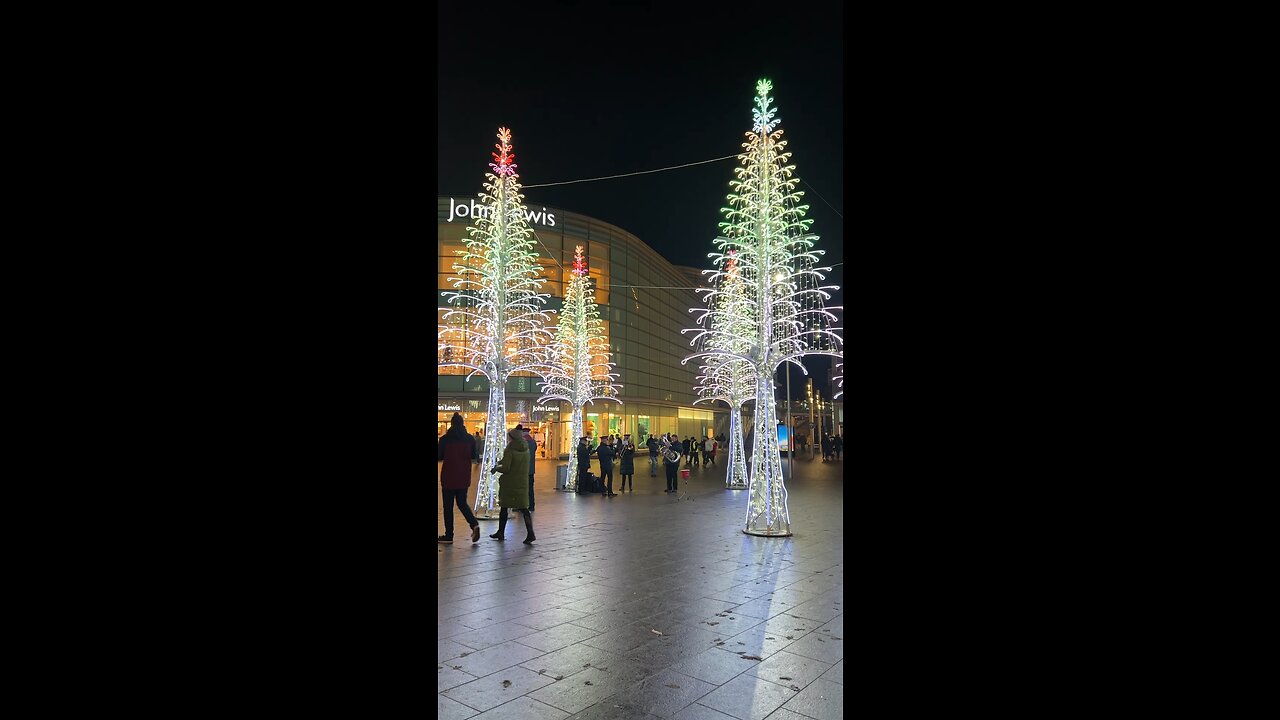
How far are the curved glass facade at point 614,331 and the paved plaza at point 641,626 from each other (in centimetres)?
2512

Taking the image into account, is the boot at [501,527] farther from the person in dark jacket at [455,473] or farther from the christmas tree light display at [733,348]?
the christmas tree light display at [733,348]

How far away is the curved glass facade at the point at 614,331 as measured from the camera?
43.0 m

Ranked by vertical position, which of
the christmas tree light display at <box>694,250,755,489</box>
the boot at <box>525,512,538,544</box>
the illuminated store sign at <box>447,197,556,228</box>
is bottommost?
the boot at <box>525,512,538,544</box>

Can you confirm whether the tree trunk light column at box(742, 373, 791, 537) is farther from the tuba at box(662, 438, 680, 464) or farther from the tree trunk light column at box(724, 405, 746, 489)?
the tree trunk light column at box(724, 405, 746, 489)

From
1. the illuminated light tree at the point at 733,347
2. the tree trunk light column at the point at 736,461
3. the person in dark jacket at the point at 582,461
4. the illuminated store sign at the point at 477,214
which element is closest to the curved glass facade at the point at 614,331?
the illuminated store sign at the point at 477,214

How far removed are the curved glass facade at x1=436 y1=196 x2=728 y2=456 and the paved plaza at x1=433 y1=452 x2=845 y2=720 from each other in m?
25.1

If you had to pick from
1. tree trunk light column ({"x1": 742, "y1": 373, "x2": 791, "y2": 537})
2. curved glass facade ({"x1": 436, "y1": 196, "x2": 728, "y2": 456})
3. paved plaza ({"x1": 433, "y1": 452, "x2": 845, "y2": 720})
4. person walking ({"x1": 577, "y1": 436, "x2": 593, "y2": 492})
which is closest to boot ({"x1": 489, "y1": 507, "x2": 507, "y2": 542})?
paved plaza ({"x1": 433, "y1": 452, "x2": 845, "y2": 720})

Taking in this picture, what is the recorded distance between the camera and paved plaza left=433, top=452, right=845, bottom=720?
172 inches

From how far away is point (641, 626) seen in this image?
6047mm

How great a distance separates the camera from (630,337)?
5344 cm

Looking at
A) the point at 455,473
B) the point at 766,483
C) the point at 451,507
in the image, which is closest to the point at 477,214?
the point at 455,473

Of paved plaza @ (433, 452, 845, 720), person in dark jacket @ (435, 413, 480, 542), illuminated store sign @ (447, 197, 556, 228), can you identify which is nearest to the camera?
paved plaza @ (433, 452, 845, 720)
